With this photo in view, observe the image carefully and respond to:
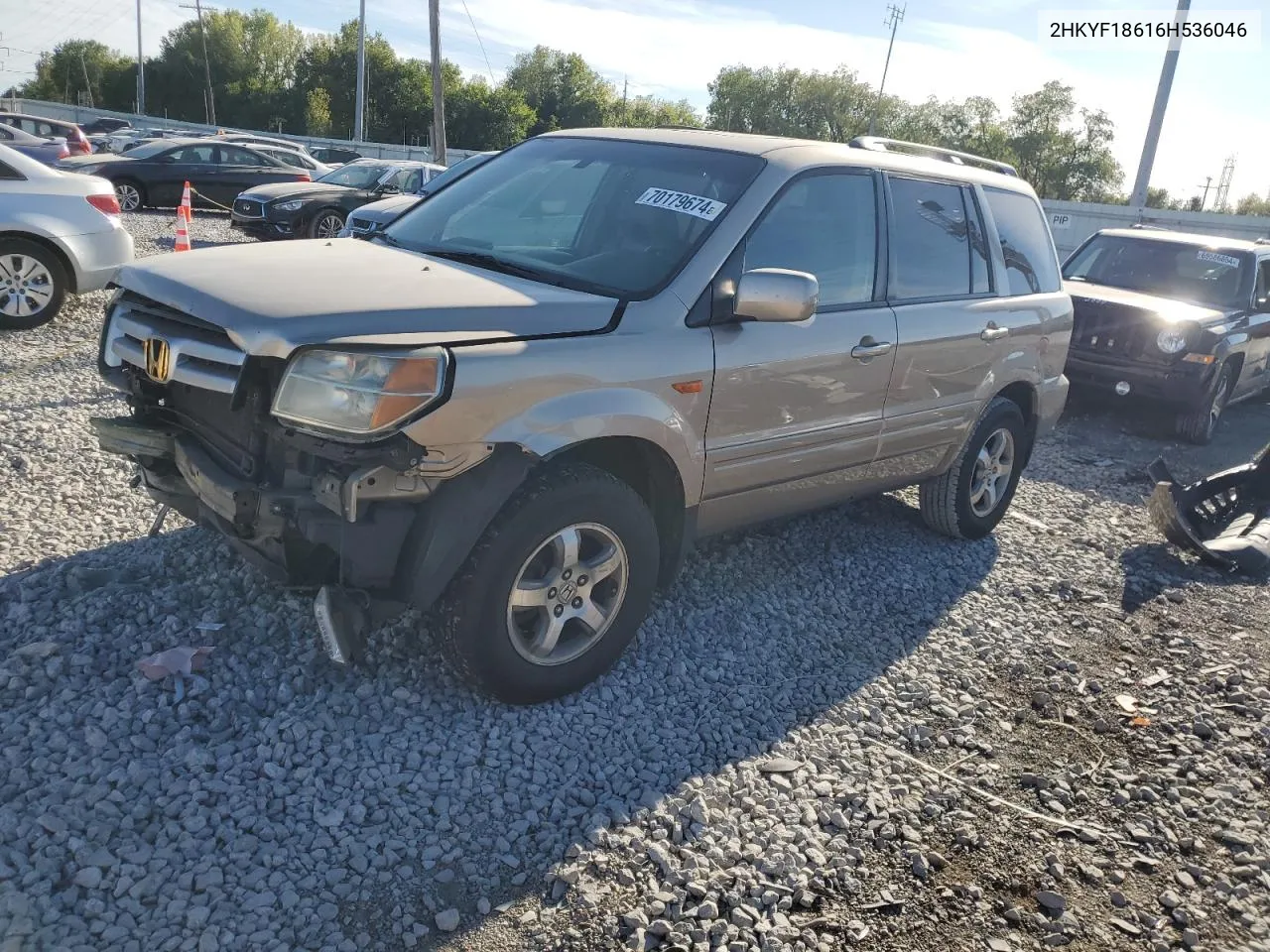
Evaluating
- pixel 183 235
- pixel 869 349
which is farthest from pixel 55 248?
pixel 869 349

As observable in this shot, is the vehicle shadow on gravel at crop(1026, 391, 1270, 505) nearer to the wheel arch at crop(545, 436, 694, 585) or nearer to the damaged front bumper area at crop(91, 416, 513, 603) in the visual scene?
the wheel arch at crop(545, 436, 694, 585)

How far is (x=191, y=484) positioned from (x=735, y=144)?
2481 mm

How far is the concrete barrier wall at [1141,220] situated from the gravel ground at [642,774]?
23.4 metres

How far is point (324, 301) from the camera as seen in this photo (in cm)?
295

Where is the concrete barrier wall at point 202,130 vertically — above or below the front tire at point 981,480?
above

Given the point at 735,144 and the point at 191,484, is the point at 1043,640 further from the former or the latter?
the point at 191,484

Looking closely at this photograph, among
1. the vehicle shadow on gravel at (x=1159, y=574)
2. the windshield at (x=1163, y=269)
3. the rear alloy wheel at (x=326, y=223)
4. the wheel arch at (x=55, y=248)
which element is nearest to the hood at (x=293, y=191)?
the rear alloy wheel at (x=326, y=223)

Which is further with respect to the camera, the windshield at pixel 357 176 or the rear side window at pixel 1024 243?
the windshield at pixel 357 176

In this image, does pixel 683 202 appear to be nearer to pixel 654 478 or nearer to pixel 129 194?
pixel 654 478

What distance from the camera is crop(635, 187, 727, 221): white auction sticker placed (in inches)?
146

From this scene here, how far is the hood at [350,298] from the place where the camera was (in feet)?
9.30

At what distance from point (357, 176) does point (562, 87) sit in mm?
83851

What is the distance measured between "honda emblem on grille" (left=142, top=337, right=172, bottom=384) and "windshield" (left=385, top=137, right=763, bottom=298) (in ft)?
3.82

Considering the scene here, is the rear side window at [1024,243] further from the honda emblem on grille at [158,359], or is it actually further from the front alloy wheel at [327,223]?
the front alloy wheel at [327,223]
